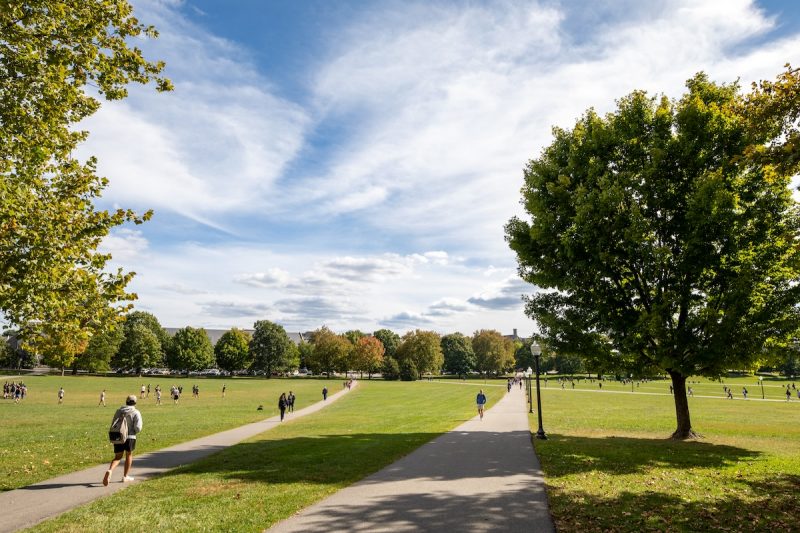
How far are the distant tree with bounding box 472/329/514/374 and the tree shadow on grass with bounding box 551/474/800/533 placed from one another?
372 feet

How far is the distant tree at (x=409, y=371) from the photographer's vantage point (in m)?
103

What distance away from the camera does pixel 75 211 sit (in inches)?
419

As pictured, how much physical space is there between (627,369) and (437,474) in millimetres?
10052

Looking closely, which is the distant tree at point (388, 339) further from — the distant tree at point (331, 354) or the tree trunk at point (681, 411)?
the tree trunk at point (681, 411)

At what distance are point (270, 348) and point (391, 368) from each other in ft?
90.3

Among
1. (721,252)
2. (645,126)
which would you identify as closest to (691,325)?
(721,252)

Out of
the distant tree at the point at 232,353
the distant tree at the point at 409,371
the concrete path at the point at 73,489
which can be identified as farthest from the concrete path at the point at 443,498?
the distant tree at the point at 232,353

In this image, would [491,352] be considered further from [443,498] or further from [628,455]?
[443,498]

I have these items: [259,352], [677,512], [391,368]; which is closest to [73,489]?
[677,512]

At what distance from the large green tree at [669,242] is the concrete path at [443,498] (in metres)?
6.18

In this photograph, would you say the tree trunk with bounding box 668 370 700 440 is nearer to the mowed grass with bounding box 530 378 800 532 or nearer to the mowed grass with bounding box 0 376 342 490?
the mowed grass with bounding box 530 378 800 532

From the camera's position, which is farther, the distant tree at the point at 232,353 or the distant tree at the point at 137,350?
the distant tree at the point at 232,353

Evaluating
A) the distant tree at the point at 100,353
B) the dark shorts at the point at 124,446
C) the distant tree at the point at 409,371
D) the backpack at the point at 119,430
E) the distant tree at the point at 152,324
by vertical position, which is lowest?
the distant tree at the point at 409,371

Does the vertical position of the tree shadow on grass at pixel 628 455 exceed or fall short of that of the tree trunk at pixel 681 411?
it falls short
